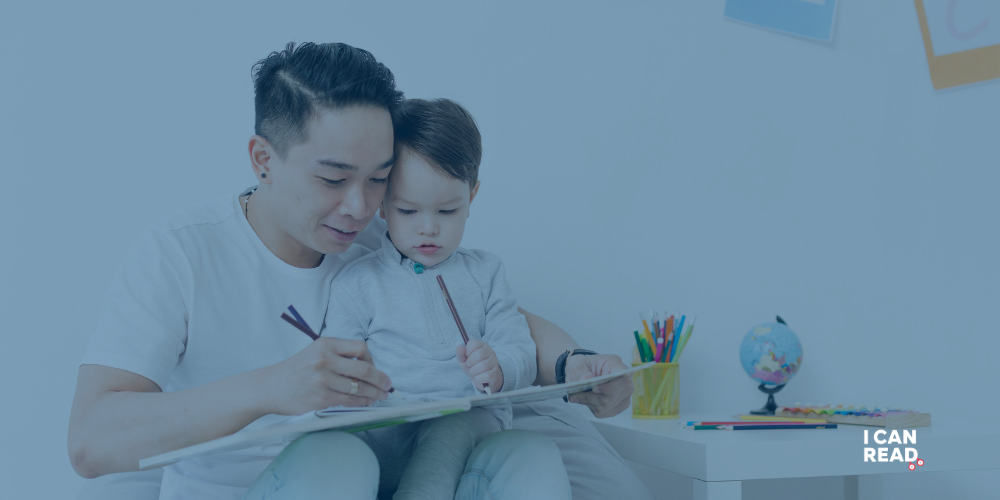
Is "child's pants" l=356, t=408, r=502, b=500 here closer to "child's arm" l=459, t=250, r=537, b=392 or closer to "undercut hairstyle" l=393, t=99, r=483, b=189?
"child's arm" l=459, t=250, r=537, b=392

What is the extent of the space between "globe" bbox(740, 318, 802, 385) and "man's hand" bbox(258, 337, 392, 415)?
894 millimetres

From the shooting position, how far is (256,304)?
1036mm

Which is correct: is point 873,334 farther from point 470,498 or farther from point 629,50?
point 470,498

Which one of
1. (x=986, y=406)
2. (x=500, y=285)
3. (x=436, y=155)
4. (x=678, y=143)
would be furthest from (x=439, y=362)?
(x=986, y=406)

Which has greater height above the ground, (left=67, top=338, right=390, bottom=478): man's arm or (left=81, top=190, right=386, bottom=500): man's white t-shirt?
(left=81, top=190, right=386, bottom=500): man's white t-shirt

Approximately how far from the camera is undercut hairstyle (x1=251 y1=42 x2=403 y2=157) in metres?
0.98

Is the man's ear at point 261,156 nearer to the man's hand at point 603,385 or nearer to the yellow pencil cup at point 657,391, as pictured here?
the man's hand at point 603,385

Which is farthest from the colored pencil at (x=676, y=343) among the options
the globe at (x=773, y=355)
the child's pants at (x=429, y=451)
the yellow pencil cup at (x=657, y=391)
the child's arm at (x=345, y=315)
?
the child's arm at (x=345, y=315)

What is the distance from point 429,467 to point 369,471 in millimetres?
104

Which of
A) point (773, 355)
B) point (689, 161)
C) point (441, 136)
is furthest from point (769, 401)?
point (441, 136)

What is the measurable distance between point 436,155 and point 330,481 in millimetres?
520

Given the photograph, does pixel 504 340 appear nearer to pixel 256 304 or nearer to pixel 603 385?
pixel 603 385

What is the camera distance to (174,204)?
1434mm

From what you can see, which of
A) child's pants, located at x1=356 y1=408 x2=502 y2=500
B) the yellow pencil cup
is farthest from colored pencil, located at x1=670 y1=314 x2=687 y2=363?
child's pants, located at x1=356 y1=408 x2=502 y2=500
